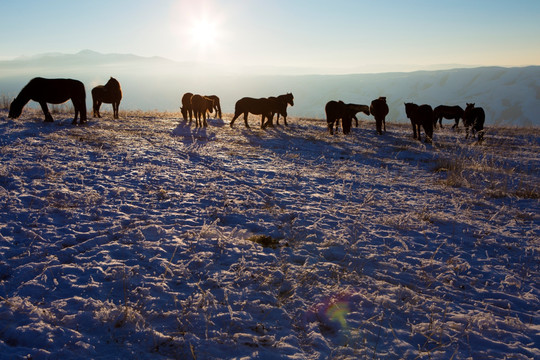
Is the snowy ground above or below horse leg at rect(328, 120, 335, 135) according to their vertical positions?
below

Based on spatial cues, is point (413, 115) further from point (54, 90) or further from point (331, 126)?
point (54, 90)

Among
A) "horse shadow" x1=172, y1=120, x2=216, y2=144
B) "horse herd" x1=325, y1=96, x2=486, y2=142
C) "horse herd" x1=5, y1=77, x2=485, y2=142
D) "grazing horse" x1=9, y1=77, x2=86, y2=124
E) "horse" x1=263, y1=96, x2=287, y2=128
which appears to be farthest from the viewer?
"horse" x1=263, y1=96, x2=287, y2=128

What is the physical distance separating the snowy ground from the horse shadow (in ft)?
13.7

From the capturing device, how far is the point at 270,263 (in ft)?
12.8

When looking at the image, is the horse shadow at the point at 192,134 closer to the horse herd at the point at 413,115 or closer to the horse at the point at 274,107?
the horse at the point at 274,107

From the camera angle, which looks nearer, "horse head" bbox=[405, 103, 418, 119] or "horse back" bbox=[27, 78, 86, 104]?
"horse back" bbox=[27, 78, 86, 104]

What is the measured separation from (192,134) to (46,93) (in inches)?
211

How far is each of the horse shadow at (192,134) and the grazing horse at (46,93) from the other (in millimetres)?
3815

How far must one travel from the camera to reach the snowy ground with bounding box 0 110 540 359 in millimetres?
2711

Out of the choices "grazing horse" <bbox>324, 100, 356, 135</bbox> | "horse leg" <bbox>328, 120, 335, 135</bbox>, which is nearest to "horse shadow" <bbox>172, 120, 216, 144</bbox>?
"horse leg" <bbox>328, 120, 335, 135</bbox>

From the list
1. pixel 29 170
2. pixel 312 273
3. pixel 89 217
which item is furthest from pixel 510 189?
pixel 29 170

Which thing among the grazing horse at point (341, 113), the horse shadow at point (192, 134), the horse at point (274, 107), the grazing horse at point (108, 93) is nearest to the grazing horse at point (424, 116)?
the grazing horse at point (341, 113)

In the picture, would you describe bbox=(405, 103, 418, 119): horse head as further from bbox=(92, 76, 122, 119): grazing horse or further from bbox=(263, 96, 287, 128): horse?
bbox=(92, 76, 122, 119): grazing horse

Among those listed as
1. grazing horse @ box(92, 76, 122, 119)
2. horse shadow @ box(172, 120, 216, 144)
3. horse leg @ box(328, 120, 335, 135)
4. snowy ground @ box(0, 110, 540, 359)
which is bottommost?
snowy ground @ box(0, 110, 540, 359)
